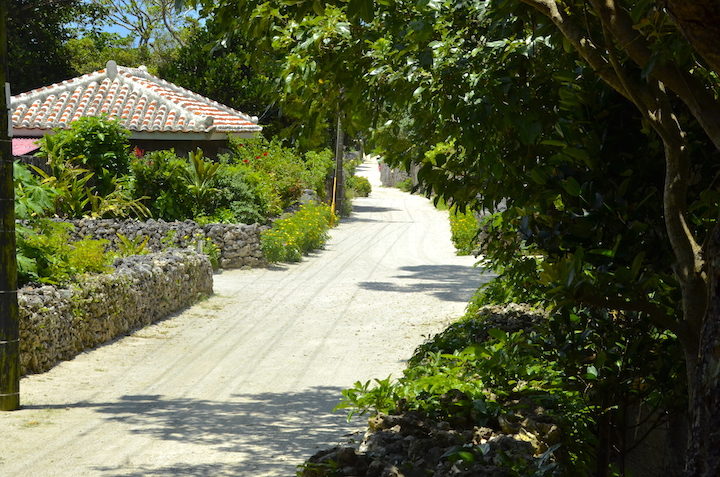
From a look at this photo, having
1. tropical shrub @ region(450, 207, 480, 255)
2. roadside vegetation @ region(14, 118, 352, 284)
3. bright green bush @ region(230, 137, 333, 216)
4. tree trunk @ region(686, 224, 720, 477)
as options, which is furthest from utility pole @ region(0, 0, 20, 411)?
tropical shrub @ region(450, 207, 480, 255)

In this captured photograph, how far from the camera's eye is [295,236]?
18891 millimetres

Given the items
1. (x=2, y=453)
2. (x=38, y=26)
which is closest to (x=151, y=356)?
(x=2, y=453)

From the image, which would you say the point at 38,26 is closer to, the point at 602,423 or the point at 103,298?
the point at 103,298

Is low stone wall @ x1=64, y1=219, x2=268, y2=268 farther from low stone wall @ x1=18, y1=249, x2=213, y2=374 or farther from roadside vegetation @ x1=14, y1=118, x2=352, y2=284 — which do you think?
low stone wall @ x1=18, y1=249, x2=213, y2=374

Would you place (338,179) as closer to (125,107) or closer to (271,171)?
(271,171)

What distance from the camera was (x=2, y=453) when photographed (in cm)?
602

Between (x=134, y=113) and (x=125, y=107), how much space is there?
492mm

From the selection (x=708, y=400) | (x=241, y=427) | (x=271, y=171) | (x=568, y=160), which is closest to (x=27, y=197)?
(x=241, y=427)

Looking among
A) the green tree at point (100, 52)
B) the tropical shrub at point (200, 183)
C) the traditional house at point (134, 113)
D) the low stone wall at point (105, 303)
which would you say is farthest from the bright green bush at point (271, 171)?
the green tree at point (100, 52)

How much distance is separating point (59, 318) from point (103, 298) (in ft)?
3.62

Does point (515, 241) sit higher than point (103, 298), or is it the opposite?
point (515, 241)

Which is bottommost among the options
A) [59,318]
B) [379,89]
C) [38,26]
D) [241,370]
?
[241,370]

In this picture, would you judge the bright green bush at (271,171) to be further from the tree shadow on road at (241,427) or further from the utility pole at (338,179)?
the tree shadow on road at (241,427)

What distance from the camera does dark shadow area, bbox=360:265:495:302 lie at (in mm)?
14891
